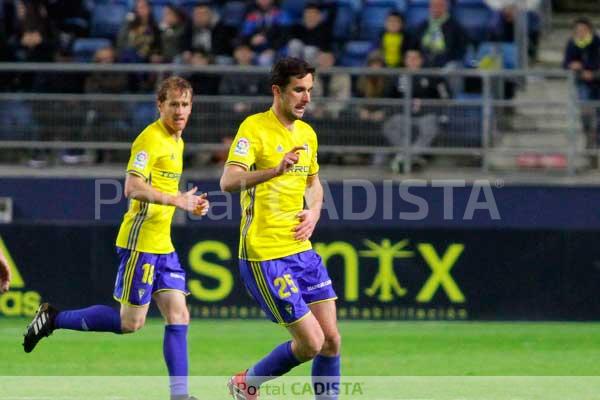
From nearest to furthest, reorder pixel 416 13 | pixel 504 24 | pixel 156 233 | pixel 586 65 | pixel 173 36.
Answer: pixel 156 233 < pixel 586 65 < pixel 173 36 < pixel 504 24 < pixel 416 13

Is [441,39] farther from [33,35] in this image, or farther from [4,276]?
[4,276]

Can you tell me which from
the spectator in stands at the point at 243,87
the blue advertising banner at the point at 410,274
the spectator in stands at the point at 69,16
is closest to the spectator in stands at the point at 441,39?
the spectator in stands at the point at 243,87

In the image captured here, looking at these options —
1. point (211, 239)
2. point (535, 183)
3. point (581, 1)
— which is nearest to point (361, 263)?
point (211, 239)

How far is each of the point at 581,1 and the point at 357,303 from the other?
6820 millimetres

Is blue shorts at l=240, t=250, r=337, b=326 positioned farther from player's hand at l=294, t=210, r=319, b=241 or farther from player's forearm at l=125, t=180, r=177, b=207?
player's forearm at l=125, t=180, r=177, b=207

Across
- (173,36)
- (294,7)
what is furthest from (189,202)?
(294,7)

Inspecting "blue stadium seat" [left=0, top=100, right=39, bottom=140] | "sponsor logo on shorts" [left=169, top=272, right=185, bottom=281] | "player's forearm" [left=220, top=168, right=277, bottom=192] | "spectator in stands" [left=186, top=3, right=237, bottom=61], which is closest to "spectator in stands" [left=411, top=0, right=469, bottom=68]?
"spectator in stands" [left=186, top=3, right=237, bottom=61]

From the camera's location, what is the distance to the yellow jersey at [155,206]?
8461 mm

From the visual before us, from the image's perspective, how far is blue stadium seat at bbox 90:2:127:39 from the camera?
15.9 metres

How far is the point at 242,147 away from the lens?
748 cm

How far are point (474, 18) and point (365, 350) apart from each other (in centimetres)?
623

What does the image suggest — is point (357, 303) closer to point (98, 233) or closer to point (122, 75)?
point (98, 233)

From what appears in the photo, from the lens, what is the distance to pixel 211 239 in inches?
507

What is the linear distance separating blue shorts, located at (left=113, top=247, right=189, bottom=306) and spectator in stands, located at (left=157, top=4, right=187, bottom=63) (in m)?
6.74
